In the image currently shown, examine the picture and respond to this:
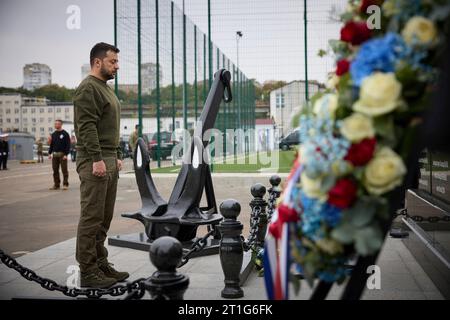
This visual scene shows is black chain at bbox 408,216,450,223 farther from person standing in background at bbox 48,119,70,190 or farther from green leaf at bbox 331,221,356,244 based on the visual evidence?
person standing in background at bbox 48,119,70,190

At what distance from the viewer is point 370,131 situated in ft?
4.87

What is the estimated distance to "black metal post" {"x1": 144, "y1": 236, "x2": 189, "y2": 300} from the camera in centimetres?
221

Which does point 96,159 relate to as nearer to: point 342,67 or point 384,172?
point 342,67

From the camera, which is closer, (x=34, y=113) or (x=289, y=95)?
(x=289, y=95)

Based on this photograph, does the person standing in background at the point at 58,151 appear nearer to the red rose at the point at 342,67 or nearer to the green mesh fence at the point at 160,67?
the green mesh fence at the point at 160,67

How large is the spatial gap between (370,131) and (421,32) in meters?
0.32

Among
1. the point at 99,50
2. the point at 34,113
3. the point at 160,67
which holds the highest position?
the point at 34,113

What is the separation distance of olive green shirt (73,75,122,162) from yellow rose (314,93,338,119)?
2961 mm

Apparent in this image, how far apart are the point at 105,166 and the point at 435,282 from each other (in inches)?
121

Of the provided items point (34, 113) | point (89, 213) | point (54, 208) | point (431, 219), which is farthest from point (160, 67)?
point (34, 113)

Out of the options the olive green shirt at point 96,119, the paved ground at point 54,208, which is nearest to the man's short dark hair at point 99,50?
the olive green shirt at point 96,119
